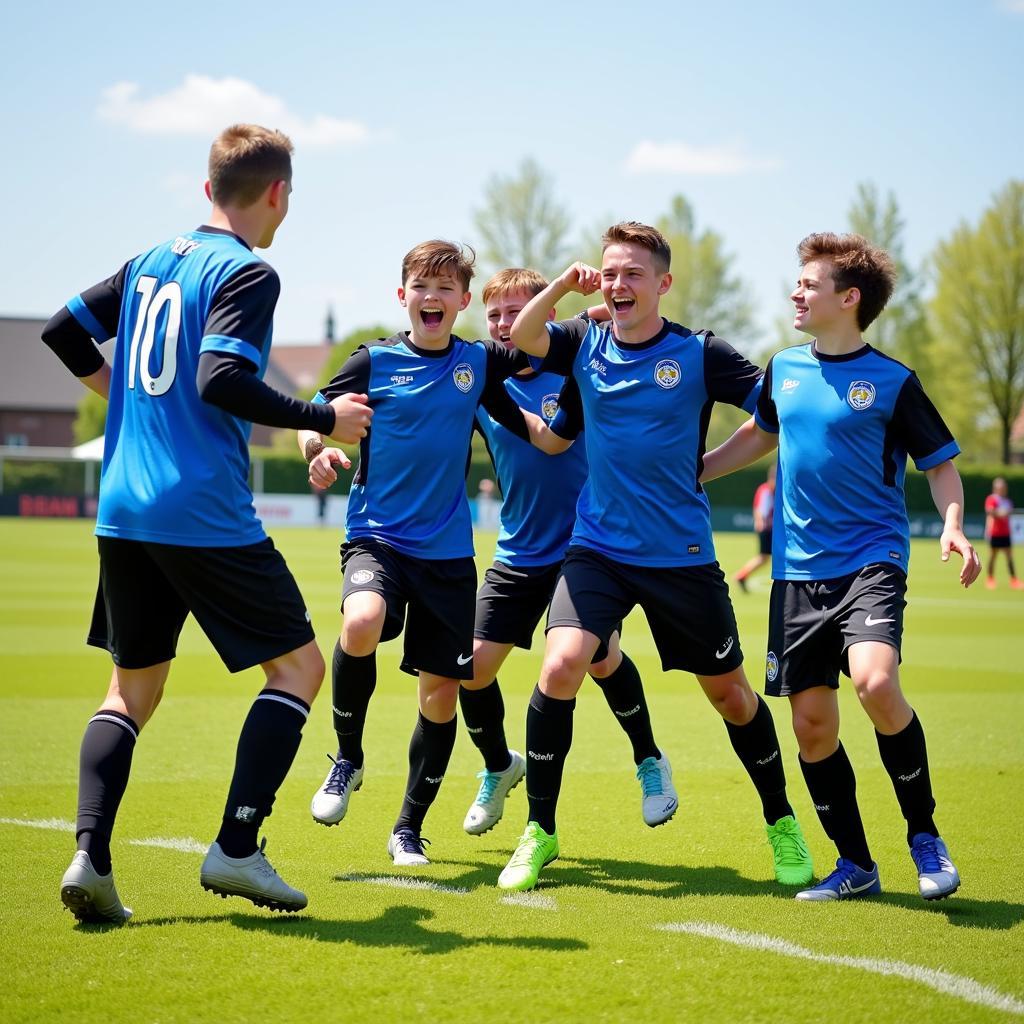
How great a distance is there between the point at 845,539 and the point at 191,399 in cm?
250

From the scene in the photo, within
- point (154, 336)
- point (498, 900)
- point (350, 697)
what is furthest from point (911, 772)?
point (154, 336)

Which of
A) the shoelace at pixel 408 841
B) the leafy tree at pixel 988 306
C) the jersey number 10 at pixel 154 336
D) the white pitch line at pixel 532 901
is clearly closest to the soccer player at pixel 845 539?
the white pitch line at pixel 532 901

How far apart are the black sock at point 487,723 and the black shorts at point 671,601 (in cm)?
109

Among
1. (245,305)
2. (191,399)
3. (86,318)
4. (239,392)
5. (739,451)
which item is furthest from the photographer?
(739,451)

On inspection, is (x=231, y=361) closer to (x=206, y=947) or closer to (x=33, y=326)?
(x=206, y=947)

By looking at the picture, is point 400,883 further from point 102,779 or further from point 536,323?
point 536,323

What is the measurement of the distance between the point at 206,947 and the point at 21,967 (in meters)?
0.54

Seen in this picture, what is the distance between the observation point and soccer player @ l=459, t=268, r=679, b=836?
6.38 m

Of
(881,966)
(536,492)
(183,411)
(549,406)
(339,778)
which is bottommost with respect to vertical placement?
(881,966)

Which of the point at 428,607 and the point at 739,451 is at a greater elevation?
the point at 739,451

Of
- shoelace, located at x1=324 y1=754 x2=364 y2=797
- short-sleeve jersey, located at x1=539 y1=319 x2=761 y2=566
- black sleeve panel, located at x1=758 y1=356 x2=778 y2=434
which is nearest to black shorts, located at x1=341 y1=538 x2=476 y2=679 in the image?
shoelace, located at x1=324 y1=754 x2=364 y2=797

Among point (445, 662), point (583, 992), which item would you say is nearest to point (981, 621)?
point (445, 662)

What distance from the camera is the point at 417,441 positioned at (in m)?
5.80

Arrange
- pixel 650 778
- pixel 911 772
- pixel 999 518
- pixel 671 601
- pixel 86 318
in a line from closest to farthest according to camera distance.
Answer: pixel 86 318, pixel 911 772, pixel 671 601, pixel 650 778, pixel 999 518
